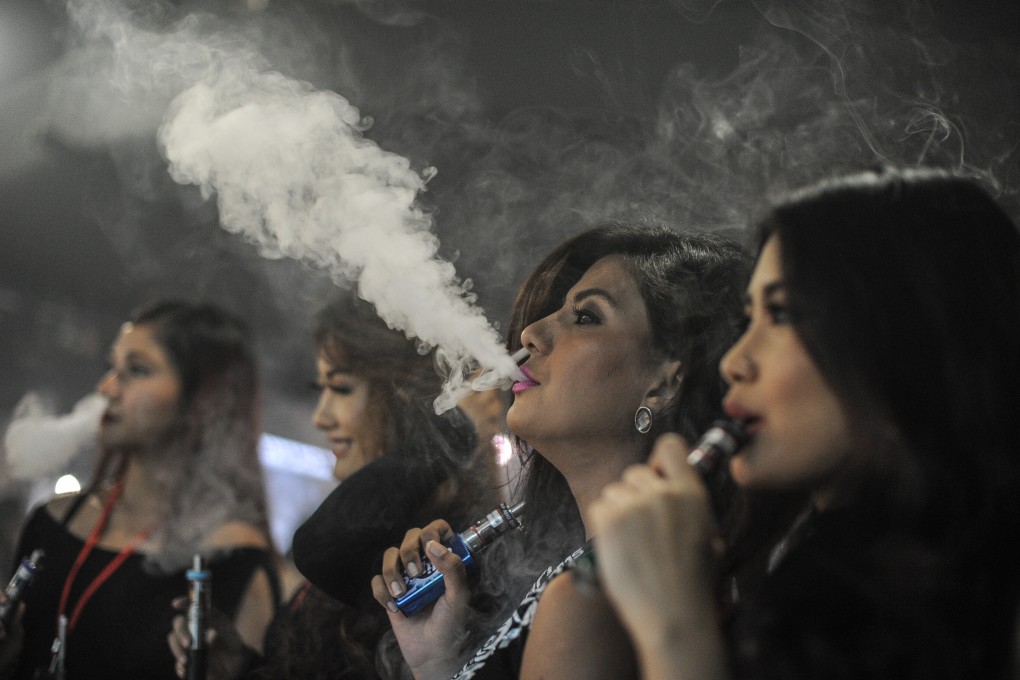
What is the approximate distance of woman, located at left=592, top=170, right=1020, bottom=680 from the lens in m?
0.98

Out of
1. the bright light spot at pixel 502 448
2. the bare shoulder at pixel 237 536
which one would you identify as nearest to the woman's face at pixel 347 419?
the bright light spot at pixel 502 448

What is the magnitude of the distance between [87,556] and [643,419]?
197 cm

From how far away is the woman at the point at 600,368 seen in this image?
1737 mm

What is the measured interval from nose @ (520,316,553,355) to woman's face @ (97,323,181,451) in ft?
5.54

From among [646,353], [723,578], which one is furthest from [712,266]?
[723,578]

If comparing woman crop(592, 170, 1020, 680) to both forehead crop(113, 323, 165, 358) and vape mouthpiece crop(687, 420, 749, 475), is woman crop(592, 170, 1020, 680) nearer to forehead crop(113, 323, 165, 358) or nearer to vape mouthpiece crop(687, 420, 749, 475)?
vape mouthpiece crop(687, 420, 749, 475)

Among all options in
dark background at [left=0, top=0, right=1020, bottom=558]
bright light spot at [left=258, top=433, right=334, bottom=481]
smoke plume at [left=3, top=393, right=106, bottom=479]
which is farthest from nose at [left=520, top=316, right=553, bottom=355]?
bright light spot at [left=258, top=433, right=334, bottom=481]

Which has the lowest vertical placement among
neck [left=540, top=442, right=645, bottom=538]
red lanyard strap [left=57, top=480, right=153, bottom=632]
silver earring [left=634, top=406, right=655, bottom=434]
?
red lanyard strap [left=57, top=480, right=153, bottom=632]

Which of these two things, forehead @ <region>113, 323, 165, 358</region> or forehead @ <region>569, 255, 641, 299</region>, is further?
forehead @ <region>113, 323, 165, 358</region>

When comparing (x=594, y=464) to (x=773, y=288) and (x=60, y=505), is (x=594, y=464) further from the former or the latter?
(x=60, y=505)

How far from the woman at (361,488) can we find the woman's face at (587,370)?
578mm

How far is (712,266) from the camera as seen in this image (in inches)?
75.1

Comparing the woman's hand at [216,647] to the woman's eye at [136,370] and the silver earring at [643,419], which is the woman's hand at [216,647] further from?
the silver earring at [643,419]

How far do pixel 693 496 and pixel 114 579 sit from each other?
7.34ft
